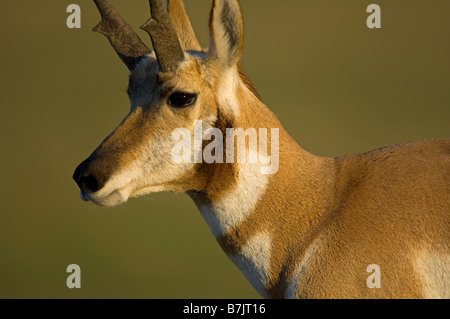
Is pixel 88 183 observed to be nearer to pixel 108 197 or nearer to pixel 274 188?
pixel 108 197

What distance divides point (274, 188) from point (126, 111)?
952 inches

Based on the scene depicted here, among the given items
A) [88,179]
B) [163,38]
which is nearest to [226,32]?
[163,38]

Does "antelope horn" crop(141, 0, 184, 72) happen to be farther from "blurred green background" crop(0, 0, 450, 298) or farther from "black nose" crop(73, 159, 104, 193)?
"blurred green background" crop(0, 0, 450, 298)

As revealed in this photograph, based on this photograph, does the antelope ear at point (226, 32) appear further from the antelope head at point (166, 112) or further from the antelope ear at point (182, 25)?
the antelope ear at point (182, 25)

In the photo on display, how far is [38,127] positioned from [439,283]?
26241mm

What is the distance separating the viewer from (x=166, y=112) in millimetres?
6648

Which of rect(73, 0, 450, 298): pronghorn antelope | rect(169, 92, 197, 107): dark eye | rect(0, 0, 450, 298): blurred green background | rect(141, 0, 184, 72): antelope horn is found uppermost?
rect(141, 0, 184, 72): antelope horn

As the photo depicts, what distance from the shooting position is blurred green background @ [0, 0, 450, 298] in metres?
21.8

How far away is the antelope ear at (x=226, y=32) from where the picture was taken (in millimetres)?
6535

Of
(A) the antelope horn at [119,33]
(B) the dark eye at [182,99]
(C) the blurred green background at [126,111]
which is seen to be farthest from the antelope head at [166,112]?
(C) the blurred green background at [126,111]

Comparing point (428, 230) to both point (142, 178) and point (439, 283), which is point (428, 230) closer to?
point (439, 283)

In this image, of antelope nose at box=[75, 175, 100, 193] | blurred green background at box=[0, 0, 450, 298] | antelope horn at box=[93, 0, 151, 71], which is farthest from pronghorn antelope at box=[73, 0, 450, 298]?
blurred green background at box=[0, 0, 450, 298]

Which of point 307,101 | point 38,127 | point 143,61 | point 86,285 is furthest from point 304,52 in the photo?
point 143,61

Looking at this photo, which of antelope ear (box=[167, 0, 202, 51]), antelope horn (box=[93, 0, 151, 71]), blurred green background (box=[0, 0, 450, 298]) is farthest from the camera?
blurred green background (box=[0, 0, 450, 298])
